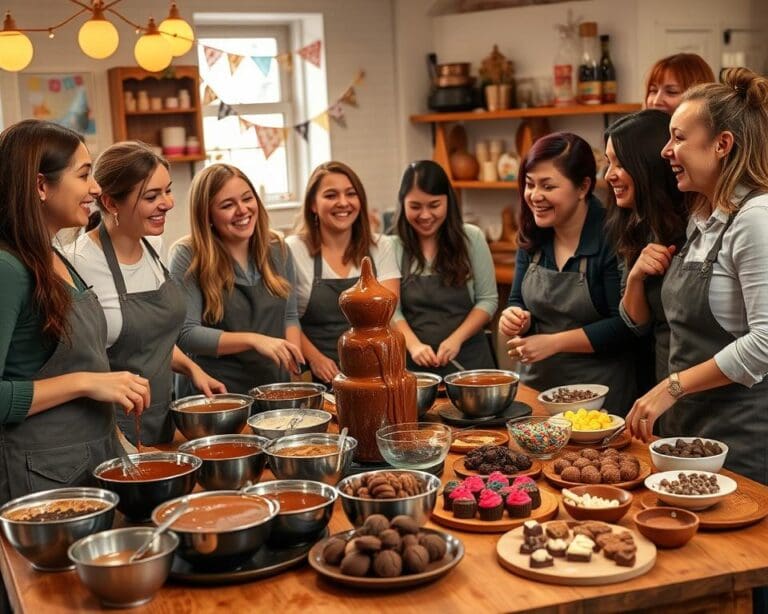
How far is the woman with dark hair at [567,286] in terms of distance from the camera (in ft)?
11.2

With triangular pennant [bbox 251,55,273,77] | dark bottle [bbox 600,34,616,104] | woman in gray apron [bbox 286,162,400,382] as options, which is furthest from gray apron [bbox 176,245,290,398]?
triangular pennant [bbox 251,55,273,77]

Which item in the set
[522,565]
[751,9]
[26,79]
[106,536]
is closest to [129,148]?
[106,536]

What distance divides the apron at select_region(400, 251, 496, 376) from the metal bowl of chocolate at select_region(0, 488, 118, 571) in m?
2.17

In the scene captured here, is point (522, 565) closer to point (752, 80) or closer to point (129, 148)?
point (752, 80)

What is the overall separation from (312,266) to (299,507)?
203 centimetres

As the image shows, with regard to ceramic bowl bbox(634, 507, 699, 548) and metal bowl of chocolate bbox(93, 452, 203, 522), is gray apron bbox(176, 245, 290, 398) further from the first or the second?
ceramic bowl bbox(634, 507, 699, 548)

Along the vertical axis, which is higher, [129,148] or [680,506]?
[129,148]

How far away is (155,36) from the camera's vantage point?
4.37m

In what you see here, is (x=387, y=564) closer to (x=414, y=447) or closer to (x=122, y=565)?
(x=122, y=565)

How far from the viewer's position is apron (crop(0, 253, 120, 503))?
2463mm

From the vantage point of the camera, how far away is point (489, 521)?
7.13 feet

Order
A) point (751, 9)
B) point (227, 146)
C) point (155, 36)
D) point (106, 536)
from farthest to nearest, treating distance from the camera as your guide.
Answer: point (227, 146)
point (751, 9)
point (155, 36)
point (106, 536)

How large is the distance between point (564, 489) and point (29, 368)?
1251 mm

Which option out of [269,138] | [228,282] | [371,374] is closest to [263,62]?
[269,138]
